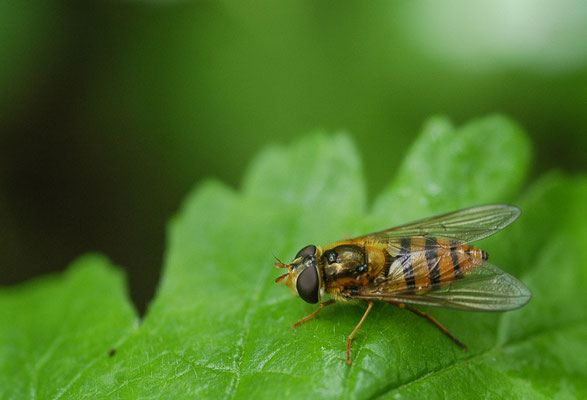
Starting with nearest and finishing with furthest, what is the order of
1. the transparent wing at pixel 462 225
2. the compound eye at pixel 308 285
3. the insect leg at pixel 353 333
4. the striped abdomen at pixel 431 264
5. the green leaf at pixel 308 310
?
the insect leg at pixel 353 333, the green leaf at pixel 308 310, the compound eye at pixel 308 285, the striped abdomen at pixel 431 264, the transparent wing at pixel 462 225

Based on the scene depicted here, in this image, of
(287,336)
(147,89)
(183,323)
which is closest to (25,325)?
(183,323)

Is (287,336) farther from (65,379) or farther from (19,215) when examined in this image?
(19,215)

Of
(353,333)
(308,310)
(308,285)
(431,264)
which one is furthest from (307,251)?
(431,264)

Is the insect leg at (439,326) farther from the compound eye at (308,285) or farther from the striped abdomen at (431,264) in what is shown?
the compound eye at (308,285)

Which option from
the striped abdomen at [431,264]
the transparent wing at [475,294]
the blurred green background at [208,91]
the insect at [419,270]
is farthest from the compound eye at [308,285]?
the blurred green background at [208,91]

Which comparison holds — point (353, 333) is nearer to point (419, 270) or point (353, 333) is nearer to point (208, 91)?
point (419, 270)
